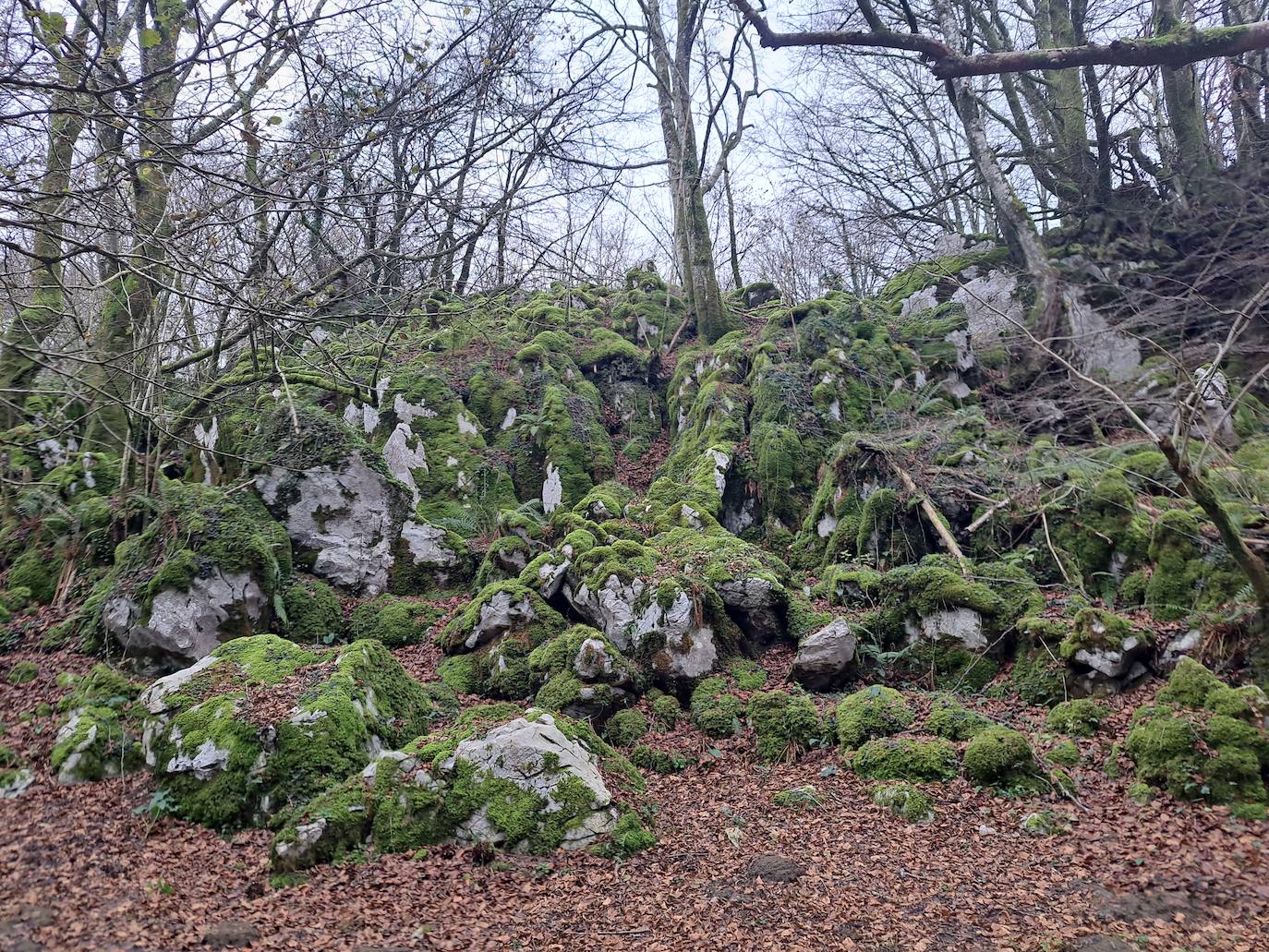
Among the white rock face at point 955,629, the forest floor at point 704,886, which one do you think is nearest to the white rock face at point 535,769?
the forest floor at point 704,886

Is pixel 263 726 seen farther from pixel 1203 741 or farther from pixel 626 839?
pixel 1203 741

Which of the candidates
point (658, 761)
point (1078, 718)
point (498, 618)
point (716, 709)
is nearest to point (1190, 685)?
point (1078, 718)

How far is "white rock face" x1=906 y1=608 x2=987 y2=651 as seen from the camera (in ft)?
24.3

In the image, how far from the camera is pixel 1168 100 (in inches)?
548

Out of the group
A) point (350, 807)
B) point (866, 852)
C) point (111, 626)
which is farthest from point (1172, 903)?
point (111, 626)

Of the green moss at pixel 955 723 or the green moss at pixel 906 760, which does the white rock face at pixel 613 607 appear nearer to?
the green moss at pixel 906 760

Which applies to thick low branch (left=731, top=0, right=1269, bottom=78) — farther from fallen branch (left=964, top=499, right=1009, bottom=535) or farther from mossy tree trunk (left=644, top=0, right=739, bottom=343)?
mossy tree trunk (left=644, top=0, right=739, bottom=343)

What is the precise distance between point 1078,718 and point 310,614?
312 inches

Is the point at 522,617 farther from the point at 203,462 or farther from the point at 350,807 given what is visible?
the point at 203,462

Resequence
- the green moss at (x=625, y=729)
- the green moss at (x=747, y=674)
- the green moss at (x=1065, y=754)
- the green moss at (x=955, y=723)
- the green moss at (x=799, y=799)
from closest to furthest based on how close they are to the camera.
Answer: the green moss at (x=1065, y=754) → the green moss at (x=799, y=799) → the green moss at (x=955, y=723) → the green moss at (x=625, y=729) → the green moss at (x=747, y=674)

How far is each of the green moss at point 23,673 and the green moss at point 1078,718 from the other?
9142 millimetres

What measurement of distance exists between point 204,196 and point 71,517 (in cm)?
434

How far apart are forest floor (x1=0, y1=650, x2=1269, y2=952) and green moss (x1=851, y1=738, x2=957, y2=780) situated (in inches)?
7.0

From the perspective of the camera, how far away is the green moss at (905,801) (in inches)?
214
